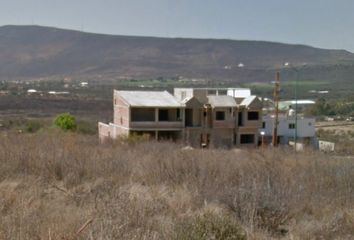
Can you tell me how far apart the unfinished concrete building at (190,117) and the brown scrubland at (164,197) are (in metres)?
25.0

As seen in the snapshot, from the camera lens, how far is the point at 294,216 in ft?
29.5

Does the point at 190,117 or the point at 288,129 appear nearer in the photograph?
the point at 190,117

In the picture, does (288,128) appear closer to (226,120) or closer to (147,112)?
(226,120)

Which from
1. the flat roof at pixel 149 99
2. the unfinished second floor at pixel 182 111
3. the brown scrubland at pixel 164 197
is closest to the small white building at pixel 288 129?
the unfinished second floor at pixel 182 111

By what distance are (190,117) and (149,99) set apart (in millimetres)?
3470

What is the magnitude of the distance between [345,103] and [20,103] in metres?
57.0

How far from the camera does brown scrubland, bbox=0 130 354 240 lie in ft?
20.7

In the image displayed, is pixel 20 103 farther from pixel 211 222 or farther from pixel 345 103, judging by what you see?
pixel 211 222

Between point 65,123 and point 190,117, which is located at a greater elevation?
point 190,117

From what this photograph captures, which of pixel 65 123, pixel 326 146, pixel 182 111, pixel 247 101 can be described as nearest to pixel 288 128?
pixel 326 146

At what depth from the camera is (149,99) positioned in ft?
138

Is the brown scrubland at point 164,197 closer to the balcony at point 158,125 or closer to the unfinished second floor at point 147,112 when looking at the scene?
the balcony at point 158,125

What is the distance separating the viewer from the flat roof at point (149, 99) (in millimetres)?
40844

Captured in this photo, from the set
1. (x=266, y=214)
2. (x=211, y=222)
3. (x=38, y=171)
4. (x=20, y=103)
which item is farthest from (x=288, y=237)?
(x=20, y=103)
